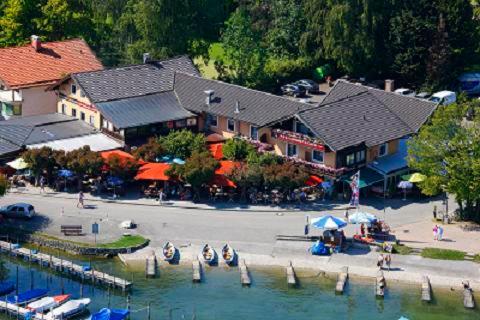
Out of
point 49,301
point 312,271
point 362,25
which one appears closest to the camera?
point 49,301

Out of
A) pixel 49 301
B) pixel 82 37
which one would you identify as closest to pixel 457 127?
pixel 49 301

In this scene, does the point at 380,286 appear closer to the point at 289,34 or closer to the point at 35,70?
the point at 35,70

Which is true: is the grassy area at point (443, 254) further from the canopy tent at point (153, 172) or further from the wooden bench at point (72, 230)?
the wooden bench at point (72, 230)

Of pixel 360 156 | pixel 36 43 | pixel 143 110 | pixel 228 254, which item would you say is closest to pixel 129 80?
pixel 143 110

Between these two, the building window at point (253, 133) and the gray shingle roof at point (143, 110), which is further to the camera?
the gray shingle roof at point (143, 110)

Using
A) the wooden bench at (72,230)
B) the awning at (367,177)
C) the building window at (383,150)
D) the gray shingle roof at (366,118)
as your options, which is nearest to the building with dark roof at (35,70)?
the wooden bench at (72,230)

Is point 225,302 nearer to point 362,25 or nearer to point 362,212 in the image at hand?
point 362,212

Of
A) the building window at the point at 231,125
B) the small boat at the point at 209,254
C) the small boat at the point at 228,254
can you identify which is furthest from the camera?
the building window at the point at 231,125
